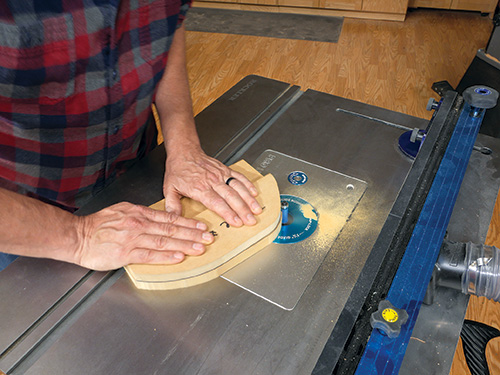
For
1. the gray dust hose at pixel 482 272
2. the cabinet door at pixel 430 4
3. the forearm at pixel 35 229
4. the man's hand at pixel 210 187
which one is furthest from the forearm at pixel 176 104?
the cabinet door at pixel 430 4

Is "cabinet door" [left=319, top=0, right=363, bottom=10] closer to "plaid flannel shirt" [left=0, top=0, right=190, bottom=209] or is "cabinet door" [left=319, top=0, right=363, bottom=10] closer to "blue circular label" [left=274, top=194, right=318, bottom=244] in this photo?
"plaid flannel shirt" [left=0, top=0, right=190, bottom=209]

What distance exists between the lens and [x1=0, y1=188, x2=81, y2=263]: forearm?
0.63 m

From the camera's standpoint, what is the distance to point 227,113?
111cm

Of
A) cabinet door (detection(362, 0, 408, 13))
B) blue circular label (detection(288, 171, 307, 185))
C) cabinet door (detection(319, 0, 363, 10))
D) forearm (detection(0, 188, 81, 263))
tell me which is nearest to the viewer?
forearm (detection(0, 188, 81, 263))

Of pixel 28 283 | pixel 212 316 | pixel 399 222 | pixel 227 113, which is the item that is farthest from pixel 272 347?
pixel 227 113

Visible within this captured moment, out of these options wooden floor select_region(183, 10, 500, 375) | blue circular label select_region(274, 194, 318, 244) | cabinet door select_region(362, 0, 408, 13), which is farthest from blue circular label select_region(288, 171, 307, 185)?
cabinet door select_region(362, 0, 408, 13)

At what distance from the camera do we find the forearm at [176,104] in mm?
907

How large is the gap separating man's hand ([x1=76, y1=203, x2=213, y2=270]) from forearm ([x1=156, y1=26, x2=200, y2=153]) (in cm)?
23

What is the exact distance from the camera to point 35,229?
2.15ft

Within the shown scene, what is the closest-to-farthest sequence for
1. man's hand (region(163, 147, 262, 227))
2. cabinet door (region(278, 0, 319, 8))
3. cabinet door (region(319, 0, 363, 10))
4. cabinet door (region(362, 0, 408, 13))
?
man's hand (region(163, 147, 262, 227)) < cabinet door (region(362, 0, 408, 13)) < cabinet door (region(319, 0, 363, 10)) < cabinet door (region(278, 0, 319, 8))

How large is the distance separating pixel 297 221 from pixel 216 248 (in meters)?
0.18

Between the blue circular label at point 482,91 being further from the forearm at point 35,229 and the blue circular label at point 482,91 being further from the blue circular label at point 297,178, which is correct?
the forearm at point 35,229

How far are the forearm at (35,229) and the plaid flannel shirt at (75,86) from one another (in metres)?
0.17

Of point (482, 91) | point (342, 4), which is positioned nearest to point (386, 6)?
point (342, 4)
